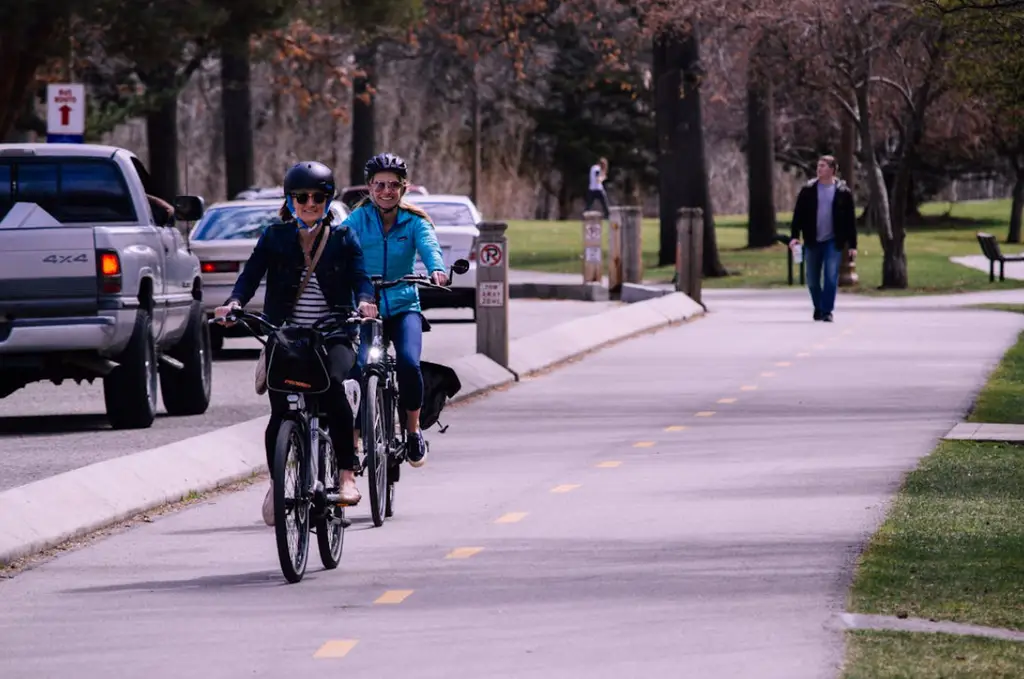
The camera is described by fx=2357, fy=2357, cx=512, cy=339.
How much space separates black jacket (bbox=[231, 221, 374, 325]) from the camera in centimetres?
1008

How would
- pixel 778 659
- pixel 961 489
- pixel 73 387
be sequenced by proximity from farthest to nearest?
pixel 73 387, pixel 961 489, pixel 778 659

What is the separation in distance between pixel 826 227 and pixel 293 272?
707 inches

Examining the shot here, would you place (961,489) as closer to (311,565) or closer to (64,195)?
(311,565)

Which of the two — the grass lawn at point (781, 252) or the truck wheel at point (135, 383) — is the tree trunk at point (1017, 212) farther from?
the truck wheel at point (135, 383)

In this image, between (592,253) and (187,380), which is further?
(592,253)

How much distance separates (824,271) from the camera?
27.7m

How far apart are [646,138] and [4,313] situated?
191ft

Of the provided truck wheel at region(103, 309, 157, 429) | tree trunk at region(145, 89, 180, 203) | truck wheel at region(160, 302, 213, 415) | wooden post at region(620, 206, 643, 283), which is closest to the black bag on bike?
truck wheel at region(103, 309, 157, 429)

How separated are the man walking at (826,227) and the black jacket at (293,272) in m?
17.7

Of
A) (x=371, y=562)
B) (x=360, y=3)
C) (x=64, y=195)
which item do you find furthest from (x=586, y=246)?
(x=371, y=562)

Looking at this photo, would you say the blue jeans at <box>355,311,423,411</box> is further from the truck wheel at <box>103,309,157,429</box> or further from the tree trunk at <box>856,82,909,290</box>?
the tree trunk at <box>856,82,909,290</box>

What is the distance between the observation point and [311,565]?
10086 millimetres

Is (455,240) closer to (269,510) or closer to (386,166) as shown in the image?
(386,166)

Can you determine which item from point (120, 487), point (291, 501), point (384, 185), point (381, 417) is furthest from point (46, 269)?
point (291, 501)
